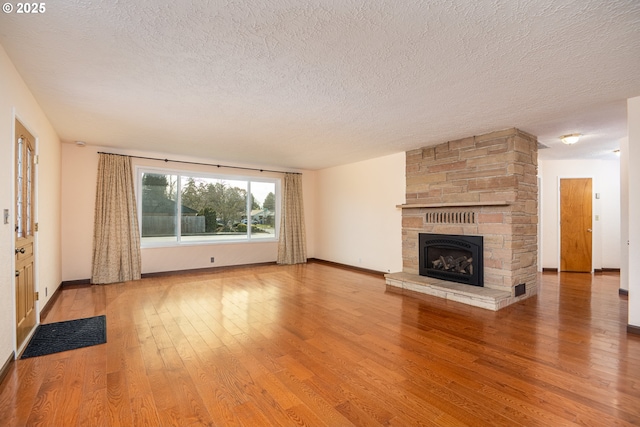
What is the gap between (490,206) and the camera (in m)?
4.50

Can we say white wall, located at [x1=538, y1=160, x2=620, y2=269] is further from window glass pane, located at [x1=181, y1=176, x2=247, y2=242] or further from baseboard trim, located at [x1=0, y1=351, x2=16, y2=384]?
baseboard trim, located at [x1=0, y1=351, x2=16, y2=384]

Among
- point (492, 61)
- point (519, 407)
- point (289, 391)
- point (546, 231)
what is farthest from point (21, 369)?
point (546, 231)

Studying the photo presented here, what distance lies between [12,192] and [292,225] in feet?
18.3

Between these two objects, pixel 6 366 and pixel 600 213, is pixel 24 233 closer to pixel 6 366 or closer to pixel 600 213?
pixel 6 366

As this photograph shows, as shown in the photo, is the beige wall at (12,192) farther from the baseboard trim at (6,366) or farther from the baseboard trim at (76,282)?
the baseboard trim at (76,282)

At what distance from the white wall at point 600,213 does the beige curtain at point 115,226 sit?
28.0 feet

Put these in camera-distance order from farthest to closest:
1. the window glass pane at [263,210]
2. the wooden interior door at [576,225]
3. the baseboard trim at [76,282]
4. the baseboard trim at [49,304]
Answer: the window glass pane at [263,210] < the wooden interior door at [576,225] < the baseboard trim at [76,282] < the baseboard trim at [49,304]

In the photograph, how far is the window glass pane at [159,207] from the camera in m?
6.11

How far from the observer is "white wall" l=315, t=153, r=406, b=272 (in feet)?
20.0

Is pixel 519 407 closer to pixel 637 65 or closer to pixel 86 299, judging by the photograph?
pixel 637 65

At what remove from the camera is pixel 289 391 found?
213 centimetres

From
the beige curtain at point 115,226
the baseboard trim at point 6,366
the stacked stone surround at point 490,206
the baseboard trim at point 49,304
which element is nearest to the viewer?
the baseboard trim at point 6,366

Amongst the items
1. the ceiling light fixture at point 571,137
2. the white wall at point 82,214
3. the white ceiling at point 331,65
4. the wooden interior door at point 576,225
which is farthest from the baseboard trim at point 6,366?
the wooden interior door at point 576,225

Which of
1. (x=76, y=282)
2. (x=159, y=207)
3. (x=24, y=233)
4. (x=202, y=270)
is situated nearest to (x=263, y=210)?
(x=202, y=270)
